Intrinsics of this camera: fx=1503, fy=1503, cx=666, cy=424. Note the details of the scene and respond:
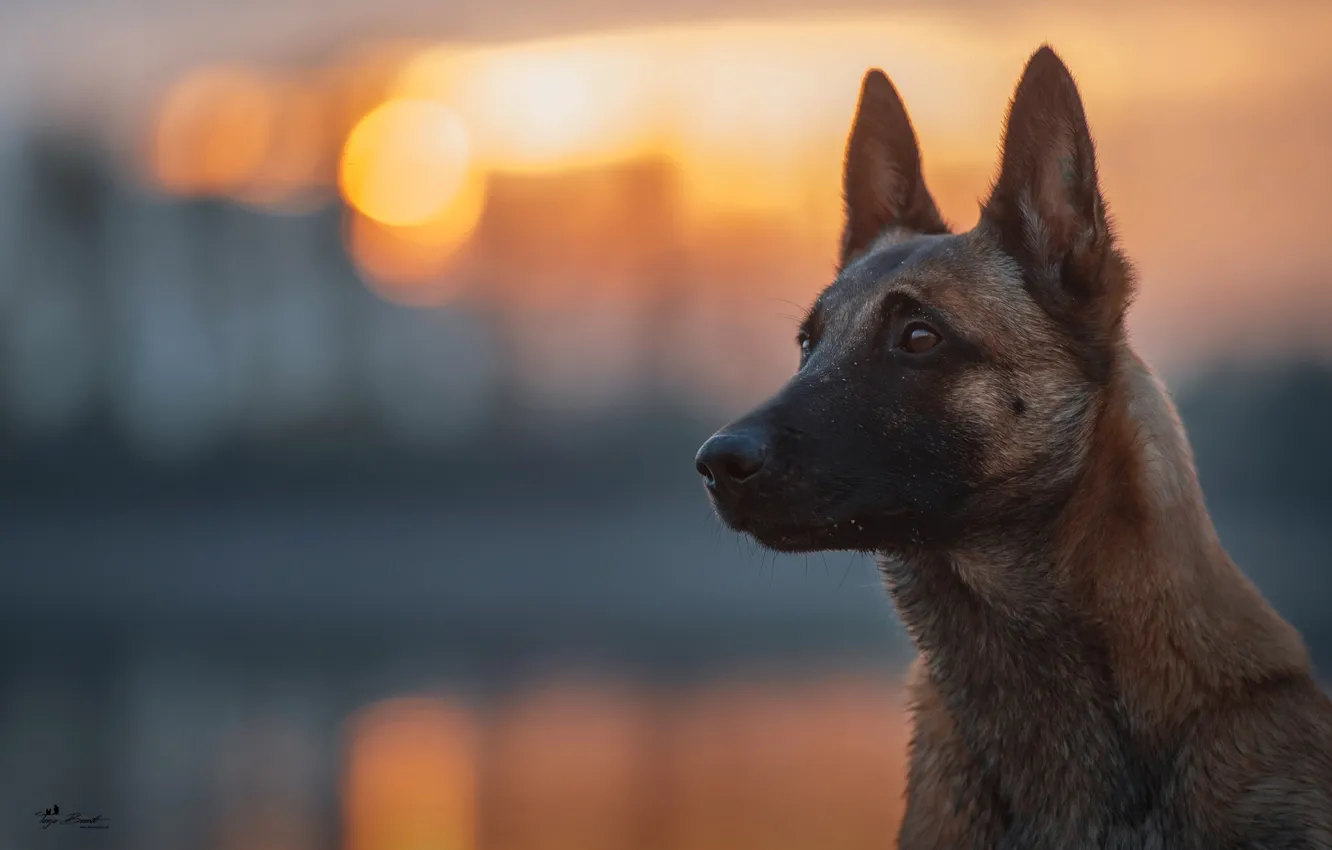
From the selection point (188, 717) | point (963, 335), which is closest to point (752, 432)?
point (963, 335)

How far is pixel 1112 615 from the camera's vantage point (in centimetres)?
435

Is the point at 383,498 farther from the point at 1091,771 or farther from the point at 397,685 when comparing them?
the point at 1091,771

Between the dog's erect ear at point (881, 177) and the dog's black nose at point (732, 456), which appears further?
the dog's erect ear at point (881, 177)

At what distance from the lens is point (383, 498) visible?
141 ft

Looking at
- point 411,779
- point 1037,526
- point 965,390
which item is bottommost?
point 411,779

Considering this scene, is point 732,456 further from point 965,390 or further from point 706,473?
point 965,390

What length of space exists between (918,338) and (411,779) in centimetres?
618

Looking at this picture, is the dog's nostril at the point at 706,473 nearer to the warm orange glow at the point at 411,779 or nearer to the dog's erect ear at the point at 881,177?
the dog's erect ear at the point at 881,177

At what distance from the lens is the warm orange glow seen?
8.06 meters

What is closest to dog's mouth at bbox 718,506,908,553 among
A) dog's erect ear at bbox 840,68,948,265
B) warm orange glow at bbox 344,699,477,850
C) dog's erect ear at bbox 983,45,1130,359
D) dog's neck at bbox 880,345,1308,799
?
dog's neck at bbox 880,345,1308,799

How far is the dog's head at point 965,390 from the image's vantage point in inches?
176

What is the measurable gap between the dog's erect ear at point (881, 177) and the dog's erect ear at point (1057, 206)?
0.69 m

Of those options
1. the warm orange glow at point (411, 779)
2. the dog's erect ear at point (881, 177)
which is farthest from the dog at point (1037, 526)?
the warm orange glow at point (411, 779)

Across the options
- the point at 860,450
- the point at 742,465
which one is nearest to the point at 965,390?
the point at 860,450
